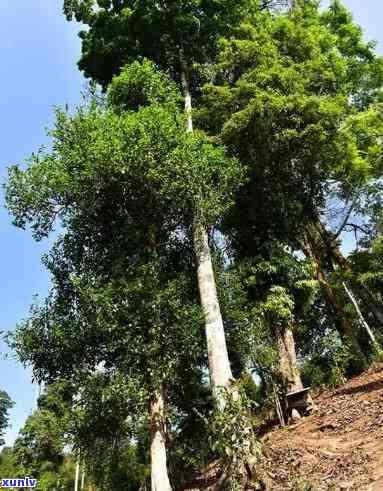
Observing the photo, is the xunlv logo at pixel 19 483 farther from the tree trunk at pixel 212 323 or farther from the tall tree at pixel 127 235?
the tree trunk at pixel 212 323

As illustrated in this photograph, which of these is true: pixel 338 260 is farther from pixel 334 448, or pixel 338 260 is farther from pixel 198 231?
pixel 334 448

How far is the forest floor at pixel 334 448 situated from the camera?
6.77m

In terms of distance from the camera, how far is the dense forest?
9.38m

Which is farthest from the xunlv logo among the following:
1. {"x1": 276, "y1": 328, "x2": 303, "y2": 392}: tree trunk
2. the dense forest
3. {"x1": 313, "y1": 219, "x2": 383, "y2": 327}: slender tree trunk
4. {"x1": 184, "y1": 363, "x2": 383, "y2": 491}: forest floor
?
{"x1": 313, "y1": 219, "x2": 383, "y2": 327}: slender tree trunk

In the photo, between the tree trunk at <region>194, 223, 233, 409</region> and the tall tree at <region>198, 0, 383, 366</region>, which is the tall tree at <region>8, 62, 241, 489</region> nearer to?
the tree trunk at <region>194, 223, 233, 409</region>

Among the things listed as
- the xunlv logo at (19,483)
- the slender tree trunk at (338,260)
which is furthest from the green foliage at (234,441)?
the xunlv logo at (19,483)

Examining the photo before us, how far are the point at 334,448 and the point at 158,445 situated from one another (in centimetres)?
313

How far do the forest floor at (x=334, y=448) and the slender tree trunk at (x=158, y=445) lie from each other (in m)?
1.90

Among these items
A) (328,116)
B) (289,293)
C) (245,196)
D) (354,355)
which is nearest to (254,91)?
(328,116)

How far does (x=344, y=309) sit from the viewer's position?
1468 cm

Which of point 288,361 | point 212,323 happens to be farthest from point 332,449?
point 288,361

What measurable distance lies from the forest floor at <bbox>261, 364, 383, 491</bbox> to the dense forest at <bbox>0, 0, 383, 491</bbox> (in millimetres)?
549

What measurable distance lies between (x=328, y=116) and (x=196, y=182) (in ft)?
14.5

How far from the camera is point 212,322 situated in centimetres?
965
